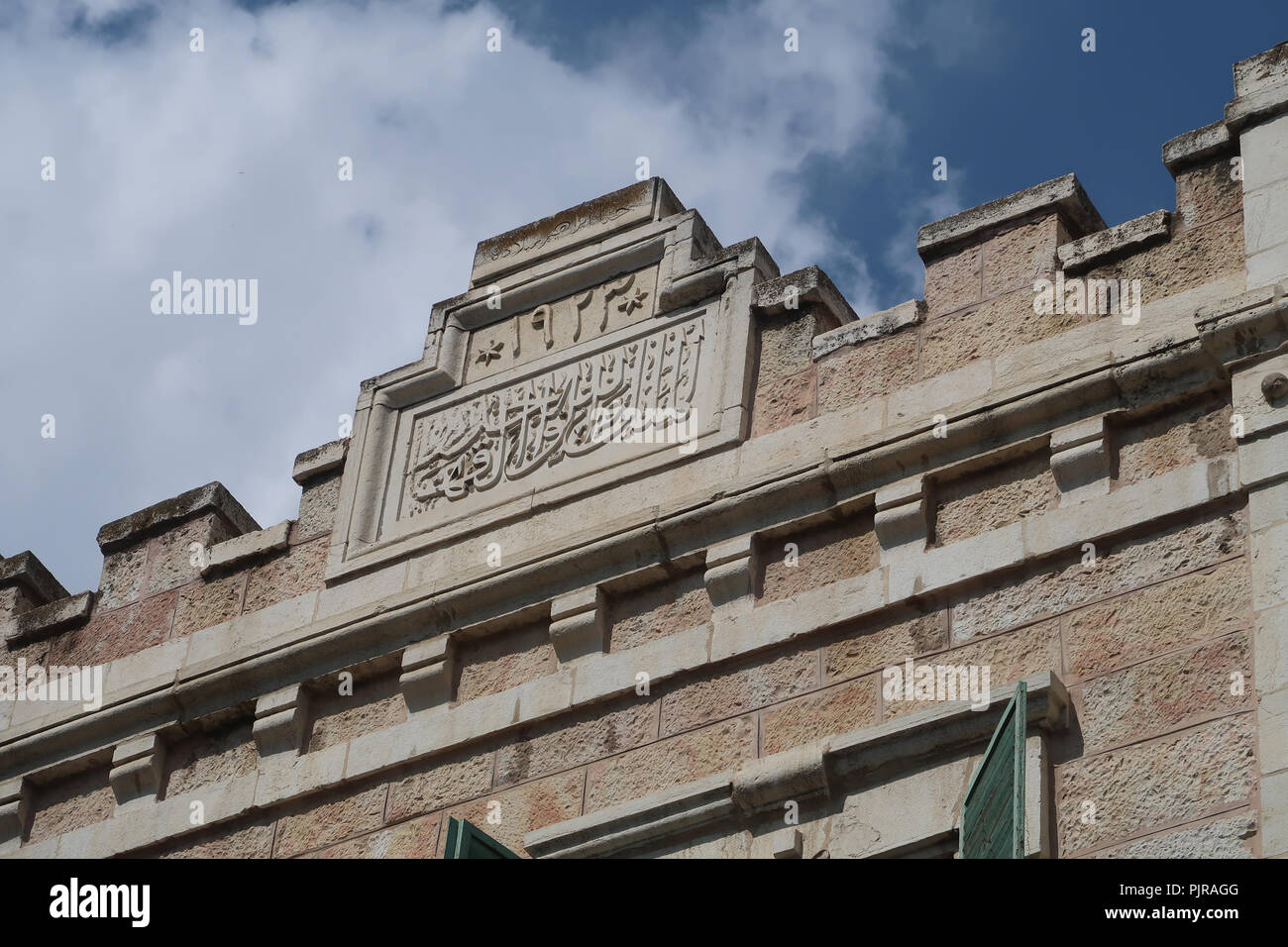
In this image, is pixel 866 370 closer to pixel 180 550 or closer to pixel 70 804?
pixel 180 550

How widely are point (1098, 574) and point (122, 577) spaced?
4.70 meters

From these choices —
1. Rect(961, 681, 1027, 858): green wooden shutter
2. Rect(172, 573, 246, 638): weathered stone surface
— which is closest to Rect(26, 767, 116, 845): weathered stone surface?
Rect(172, 573, 246, 638): weathered stone surface

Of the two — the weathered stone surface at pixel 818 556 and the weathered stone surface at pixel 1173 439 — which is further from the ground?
the weathered stone surface at pixel 1173 439

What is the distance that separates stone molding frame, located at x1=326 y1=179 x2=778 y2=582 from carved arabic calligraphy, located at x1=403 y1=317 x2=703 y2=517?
19 mm

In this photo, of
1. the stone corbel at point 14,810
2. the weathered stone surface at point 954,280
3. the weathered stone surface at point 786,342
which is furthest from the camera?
the stone corbel at point 14,810

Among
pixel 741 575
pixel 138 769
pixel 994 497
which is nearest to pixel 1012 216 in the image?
pixel 994 497

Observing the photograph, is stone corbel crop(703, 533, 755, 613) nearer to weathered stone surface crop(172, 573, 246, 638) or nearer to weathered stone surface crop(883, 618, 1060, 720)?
weathered stone surface crop(883, 618, 1060, 720)

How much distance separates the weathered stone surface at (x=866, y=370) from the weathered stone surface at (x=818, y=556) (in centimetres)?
58

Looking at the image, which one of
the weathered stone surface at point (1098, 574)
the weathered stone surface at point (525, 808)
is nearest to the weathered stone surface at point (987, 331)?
the weathered stone surface at point (1098, 574)

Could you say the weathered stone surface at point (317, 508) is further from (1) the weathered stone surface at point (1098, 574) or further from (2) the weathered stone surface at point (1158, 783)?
(2) the weathered stone surface at point (1158, 783)

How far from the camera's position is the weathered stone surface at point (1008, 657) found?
9023 mm

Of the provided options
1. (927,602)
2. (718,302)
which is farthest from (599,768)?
(718,302)

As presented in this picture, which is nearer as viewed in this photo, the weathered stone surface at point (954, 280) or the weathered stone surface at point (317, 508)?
the weathered stone surface at point (954, 280)

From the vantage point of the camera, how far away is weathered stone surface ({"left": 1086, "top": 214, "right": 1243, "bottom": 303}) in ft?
31.7
